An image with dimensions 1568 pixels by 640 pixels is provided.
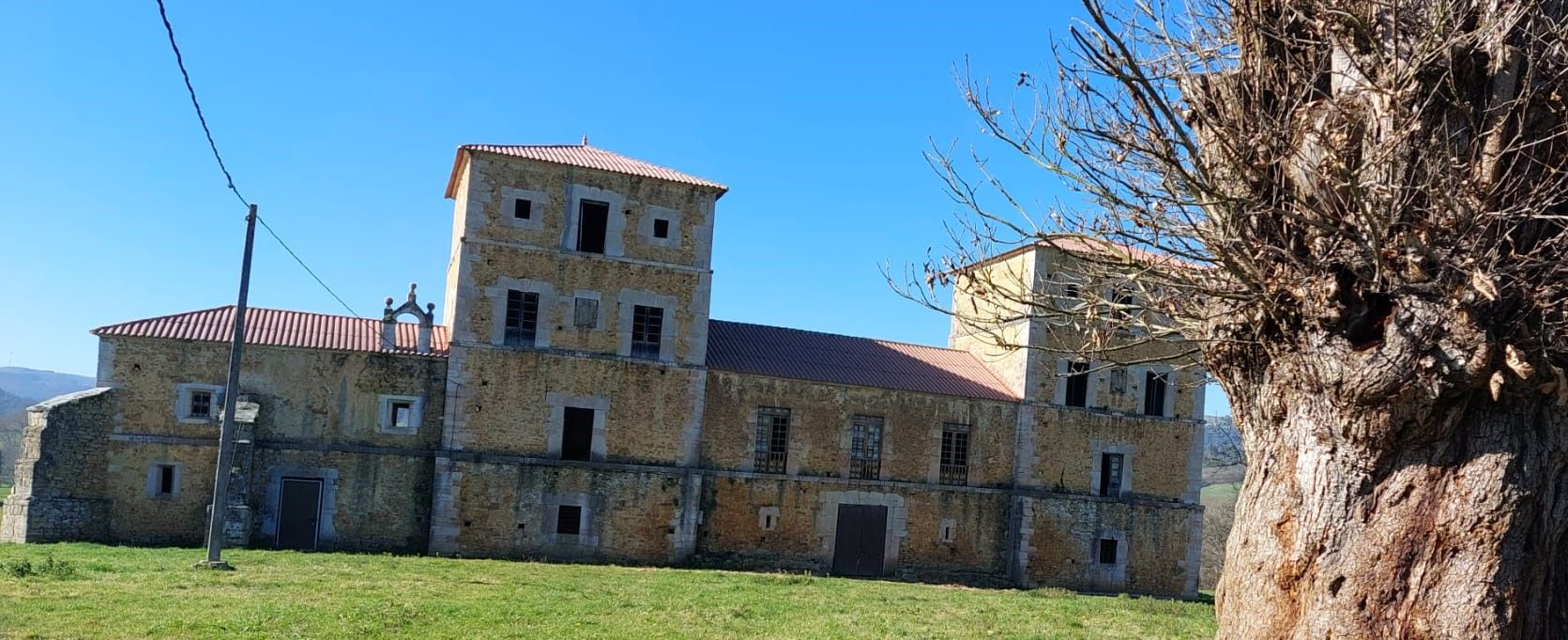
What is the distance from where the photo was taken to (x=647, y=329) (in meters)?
25.9

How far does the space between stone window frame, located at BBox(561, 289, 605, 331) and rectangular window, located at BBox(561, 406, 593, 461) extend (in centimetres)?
188

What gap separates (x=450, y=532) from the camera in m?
24.0

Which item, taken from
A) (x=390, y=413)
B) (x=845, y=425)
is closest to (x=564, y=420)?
(x=390, y=413)

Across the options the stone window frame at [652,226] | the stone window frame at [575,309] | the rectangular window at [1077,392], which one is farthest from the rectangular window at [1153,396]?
the stone window frame at [575,309]

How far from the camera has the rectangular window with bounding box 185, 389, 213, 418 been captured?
76.5ft

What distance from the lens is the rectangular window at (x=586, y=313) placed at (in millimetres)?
25328

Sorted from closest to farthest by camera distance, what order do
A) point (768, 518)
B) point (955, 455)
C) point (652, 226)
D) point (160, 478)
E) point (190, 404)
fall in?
point (160, 478) → point (190, 404) → point (652, 226) → point (768, 518) → point (955, 455)

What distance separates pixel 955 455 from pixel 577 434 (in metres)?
9.42

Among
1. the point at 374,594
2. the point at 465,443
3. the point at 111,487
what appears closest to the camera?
the point at 374,594

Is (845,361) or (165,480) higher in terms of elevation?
(845,361)

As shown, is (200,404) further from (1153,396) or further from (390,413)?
(1153,396)

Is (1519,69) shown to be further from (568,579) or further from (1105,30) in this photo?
(568,579)

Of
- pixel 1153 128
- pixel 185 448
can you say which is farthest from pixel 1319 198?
pixel 185 448

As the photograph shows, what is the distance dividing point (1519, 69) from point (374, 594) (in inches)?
567
